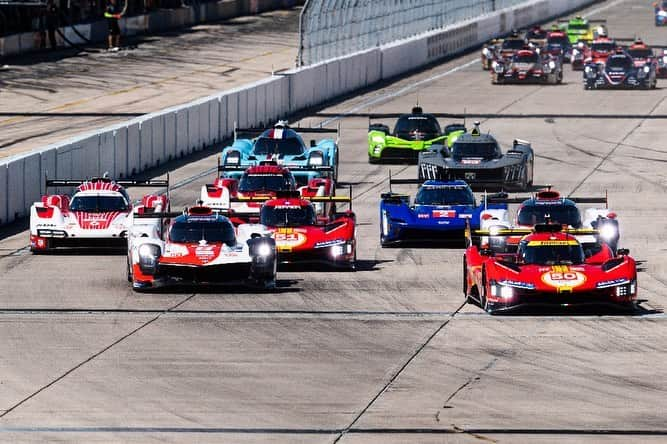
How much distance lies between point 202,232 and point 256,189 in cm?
755

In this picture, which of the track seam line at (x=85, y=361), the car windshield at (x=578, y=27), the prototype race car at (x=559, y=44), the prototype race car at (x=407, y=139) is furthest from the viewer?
the car windshield at (x=578, y=27)

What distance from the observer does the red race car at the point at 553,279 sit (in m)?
27.0

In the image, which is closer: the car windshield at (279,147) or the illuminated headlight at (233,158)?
the illuminated headlight at (233,158)

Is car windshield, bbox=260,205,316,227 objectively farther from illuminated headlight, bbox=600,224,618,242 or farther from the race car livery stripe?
the race car livery stripe

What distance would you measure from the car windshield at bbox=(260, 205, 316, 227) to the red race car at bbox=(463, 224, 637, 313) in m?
5.24

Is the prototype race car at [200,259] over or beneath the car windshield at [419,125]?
over

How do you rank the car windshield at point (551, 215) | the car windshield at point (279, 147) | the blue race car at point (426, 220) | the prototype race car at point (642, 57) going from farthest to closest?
the prototype race car at point (642, 57)
the car windshield at point (279, 147)
the blue race car at point (426, 220)
the car windshield at point (551, 215)

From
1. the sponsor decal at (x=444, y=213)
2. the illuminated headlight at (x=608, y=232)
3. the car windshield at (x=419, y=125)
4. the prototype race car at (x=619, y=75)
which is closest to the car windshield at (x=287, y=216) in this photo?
the sponsor decal at (x=444, y=213)

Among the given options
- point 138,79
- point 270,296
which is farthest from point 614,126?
point 270,296

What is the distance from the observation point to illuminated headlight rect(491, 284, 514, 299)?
27.1 metres

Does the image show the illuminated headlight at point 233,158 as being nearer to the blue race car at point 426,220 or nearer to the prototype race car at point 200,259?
the blue race car at point 426,220

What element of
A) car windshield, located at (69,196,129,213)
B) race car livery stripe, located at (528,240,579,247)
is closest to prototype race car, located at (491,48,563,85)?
car windshield, located at (69,196,129,213)

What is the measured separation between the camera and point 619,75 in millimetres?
71750

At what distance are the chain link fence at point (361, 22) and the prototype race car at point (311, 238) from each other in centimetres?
3515
